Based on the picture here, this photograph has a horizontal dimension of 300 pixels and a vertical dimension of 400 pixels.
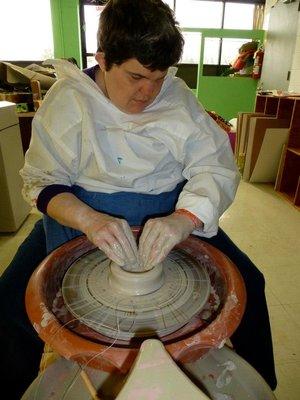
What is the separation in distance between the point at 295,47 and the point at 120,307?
3927 millimetres

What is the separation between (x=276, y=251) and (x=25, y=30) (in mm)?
5265

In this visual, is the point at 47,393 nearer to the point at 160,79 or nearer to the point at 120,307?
the point at 120,307

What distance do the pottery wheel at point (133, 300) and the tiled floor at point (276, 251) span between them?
0.67 m

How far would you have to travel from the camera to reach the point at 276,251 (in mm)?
1797

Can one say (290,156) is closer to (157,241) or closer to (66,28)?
(157,241)

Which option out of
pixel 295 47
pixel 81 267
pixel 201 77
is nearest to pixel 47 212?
pixel 81 267

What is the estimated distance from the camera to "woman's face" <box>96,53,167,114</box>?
71 cm

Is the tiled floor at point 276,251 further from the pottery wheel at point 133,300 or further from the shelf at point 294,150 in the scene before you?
the pottery wheel at point 133,300

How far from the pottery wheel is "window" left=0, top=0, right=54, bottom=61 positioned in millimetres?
5371

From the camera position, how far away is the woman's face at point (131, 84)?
0.71m

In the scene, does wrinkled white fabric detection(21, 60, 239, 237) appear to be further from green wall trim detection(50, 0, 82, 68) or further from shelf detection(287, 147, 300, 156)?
green wall trim detection(50, 0, 82, 68)

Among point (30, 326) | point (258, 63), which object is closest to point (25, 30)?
point (258, 63)

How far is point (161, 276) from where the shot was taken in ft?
2.14

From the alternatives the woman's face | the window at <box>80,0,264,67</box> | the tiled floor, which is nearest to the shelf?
the tiled floor
